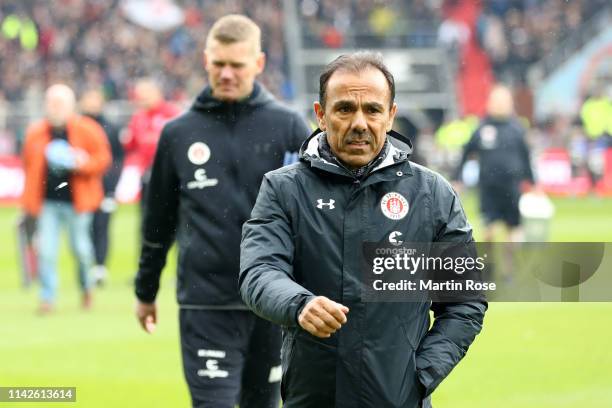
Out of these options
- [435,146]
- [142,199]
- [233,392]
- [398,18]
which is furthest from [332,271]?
[398,18]

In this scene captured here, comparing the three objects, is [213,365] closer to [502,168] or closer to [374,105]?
[374,105]

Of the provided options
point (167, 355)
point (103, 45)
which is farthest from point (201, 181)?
point (103, 45)

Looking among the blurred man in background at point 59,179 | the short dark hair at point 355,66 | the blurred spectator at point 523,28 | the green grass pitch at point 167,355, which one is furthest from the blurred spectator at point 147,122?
the blurred spectator at point 523,28

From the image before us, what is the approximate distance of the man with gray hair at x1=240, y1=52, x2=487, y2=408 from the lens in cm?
381

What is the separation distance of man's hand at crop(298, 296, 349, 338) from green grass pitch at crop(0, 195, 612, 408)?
15.6ft

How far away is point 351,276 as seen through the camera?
3844 mm

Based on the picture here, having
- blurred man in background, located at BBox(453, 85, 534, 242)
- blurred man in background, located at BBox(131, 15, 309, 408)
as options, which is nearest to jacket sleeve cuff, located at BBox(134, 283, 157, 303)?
blurred man in background, located at BBox(131, 15, 309, 408)

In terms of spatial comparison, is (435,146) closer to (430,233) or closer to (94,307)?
(94,307)

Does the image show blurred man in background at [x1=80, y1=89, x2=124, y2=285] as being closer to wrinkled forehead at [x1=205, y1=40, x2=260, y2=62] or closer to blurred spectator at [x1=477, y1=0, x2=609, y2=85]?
wrinkled forehead at [x1=205, y1=40, x2=260, y2=62]

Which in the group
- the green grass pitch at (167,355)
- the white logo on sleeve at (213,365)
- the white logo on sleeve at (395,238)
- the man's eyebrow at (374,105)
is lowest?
the green grass pitch at (167,355)

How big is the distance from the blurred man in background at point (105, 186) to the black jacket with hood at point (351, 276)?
1065cm

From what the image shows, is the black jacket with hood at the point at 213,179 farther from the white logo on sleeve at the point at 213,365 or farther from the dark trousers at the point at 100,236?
the dark trousers at the point at 100,236

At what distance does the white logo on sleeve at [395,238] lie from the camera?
152 inches

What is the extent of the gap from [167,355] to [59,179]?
129 inches
